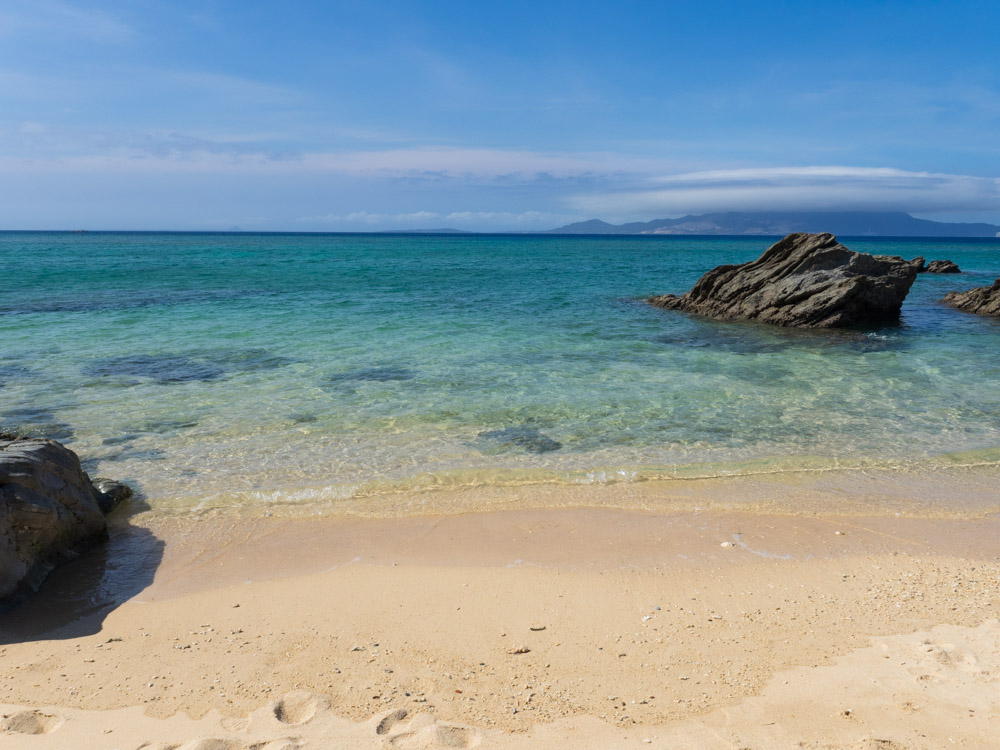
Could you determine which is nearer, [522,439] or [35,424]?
[522,439]

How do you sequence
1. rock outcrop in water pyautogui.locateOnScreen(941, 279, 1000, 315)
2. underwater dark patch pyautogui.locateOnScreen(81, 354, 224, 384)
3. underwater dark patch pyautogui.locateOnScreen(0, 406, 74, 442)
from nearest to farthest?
1. underwater dark patch pyautogui.locateOnScreen(0, 406, 74, 442)
2. underwater dark patch pyautogui.locateOnScreen(81, 354, 224, 384)
3. rock outcrop in water pyautogui.locateOnScreen(941, 279, 1000, 315)

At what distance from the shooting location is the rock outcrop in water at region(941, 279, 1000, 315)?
26.7m

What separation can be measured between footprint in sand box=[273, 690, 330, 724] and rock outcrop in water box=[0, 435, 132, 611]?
302 cm

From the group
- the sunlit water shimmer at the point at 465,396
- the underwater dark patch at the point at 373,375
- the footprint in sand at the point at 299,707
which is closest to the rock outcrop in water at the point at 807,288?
the sunlit water shimmer at the point at 465,396

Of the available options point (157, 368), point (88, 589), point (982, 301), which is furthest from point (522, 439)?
point (982, 301)

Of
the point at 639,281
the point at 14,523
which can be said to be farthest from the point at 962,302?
the point at 14,523

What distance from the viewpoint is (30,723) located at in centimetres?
404

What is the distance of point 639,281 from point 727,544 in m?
37.0

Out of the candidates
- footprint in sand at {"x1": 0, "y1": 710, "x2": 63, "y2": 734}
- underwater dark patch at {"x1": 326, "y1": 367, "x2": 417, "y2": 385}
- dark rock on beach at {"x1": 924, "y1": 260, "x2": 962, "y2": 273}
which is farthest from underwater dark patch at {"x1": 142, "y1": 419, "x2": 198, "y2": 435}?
dark rock on beach at {"x1": 924, "y1": 260, "x2": 962, "y2": 273}

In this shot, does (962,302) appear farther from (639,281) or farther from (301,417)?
(301,417)

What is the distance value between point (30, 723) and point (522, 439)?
7.15 metres

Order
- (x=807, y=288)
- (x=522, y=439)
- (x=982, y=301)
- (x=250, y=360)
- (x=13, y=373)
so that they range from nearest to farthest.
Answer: (x=522, y=439), (x=13, y=373), (x=250, y=360), (x=807, y=288), (x=982, y=301)

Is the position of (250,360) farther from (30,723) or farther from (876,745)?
(876,745)

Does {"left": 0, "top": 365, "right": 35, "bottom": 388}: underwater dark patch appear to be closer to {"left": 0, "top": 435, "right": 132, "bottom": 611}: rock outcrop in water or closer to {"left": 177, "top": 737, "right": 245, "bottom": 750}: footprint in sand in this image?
{"left": 0, "top": 435, "right": 132, "bottom": 611}: rock outcrop in water
